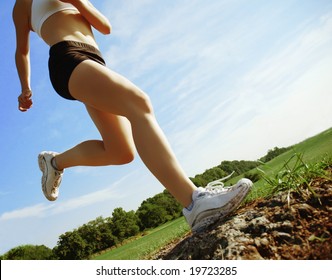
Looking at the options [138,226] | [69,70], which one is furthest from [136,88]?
[138,226]

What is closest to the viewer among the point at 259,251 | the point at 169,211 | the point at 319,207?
the point at 259,251

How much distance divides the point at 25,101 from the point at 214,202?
2.30m

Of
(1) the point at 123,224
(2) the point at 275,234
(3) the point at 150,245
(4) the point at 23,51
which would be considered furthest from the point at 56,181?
(1) the point at 123,224

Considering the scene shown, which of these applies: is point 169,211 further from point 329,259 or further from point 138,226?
point 329,259

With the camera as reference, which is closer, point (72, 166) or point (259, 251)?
point (259, 251)

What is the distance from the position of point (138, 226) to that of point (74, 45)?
567 inches

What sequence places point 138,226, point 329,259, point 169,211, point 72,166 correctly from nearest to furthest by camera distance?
1. point 329,259
2. point 72,166
3. point 169,211
4. point 138,226

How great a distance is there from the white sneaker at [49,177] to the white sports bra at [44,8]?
128cm

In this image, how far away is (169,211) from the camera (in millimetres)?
14086

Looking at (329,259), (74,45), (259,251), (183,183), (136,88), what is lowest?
(329,259)

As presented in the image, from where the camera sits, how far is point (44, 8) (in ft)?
9.18

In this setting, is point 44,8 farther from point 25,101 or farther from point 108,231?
point 108,231

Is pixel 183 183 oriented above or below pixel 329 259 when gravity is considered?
above
